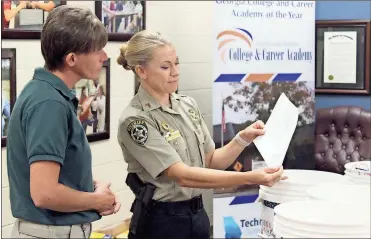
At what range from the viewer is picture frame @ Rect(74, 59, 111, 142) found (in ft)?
12.2

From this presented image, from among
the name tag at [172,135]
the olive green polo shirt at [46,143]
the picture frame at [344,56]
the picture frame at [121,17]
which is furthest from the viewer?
the picture frame at [344,56]

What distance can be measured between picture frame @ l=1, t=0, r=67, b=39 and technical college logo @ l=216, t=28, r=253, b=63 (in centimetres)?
141

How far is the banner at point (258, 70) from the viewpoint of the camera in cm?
446

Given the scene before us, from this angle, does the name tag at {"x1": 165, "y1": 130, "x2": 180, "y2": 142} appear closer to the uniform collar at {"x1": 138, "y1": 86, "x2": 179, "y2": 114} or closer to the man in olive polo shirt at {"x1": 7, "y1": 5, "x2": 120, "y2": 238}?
the uniform collar at {"x1": 138, "y1": 86, "x2": 179, "y2": 114}

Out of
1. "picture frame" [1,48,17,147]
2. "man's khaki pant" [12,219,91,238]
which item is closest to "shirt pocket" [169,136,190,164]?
"man's khaki pant" [12,219,91,238]

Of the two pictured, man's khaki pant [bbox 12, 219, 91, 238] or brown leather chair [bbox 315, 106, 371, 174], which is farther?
brown leather chair [bbox 315, 106, 371, 174]

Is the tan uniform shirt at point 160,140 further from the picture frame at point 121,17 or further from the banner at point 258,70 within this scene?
the banner at point 258,70

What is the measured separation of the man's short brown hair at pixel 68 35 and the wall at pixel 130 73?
1.34 m

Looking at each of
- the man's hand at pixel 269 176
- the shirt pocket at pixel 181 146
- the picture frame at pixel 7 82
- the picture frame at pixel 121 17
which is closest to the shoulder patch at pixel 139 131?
the shirt pocket at pixel 181 146

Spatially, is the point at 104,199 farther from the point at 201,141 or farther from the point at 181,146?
the point at 201,141

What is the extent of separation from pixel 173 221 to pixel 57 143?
723 mm

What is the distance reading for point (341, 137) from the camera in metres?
4.74

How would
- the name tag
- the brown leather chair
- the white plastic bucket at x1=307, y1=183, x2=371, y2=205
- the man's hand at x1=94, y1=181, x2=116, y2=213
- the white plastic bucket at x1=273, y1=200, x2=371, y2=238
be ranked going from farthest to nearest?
1. the brown leather chair
2. the name tag
3. the man's hand at x1=94, y1=181, x2=116, y2=213
4. the white plastic bucket at x1=307, y1=183, x2=371, y2=205
5. the white plastic bucket at x1=273, y1=200, x2=371, y2=238

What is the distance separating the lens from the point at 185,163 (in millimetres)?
2387
